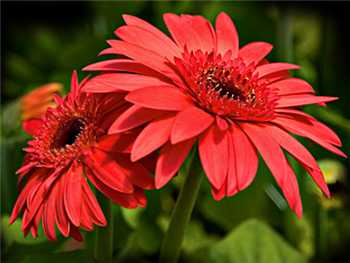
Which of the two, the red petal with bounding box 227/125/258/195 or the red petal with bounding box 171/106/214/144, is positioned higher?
the red petal with bounding box 171/106/214/144

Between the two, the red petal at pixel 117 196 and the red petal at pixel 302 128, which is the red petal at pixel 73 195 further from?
the red petal at pixel 302 128

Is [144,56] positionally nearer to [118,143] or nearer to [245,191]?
[118,143]

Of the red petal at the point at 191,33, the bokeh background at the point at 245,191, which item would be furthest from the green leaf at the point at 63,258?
the red petal at the point at 191,33

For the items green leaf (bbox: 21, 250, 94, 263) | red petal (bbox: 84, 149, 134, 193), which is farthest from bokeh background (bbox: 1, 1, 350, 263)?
red petal (bbox: 84, 149, 134, 193)

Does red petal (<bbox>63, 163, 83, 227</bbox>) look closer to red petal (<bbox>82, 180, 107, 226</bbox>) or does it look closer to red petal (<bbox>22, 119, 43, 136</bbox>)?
red petal (<bbox>82, 180, 107, 226</bbox>)

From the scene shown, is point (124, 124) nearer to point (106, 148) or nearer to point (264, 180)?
point (106, 148)

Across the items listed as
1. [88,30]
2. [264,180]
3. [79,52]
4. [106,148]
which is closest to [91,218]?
[106,148]
